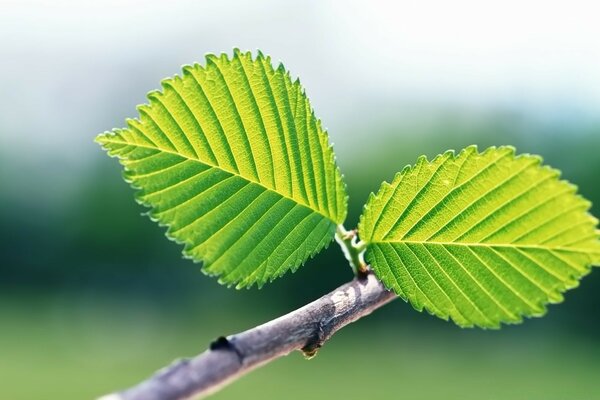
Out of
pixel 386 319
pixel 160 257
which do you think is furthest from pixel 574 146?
pixel 160 257

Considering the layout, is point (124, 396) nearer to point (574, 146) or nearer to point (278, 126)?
point (278, 126)

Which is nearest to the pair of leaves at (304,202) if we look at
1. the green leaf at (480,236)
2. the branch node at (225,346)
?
the green leaf at (480,236)

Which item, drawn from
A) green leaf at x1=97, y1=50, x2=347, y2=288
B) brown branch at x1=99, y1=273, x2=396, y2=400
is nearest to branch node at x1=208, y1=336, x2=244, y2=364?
brown branch at x1=99, y1=273, x2=396, y2=400

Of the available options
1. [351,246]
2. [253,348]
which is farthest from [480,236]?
[253,348]

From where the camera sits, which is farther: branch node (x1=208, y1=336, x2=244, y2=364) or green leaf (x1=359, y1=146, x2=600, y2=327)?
green leaf (x1=359, y1=146, x2=600, y2=327)

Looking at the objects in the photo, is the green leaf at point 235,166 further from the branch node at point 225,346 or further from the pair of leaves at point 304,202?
the branch node at point 225,346

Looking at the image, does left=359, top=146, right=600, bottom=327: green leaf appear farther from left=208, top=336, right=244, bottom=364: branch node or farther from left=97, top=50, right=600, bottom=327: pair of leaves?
left=208, top=336, right=244, bottom=364: branch node
